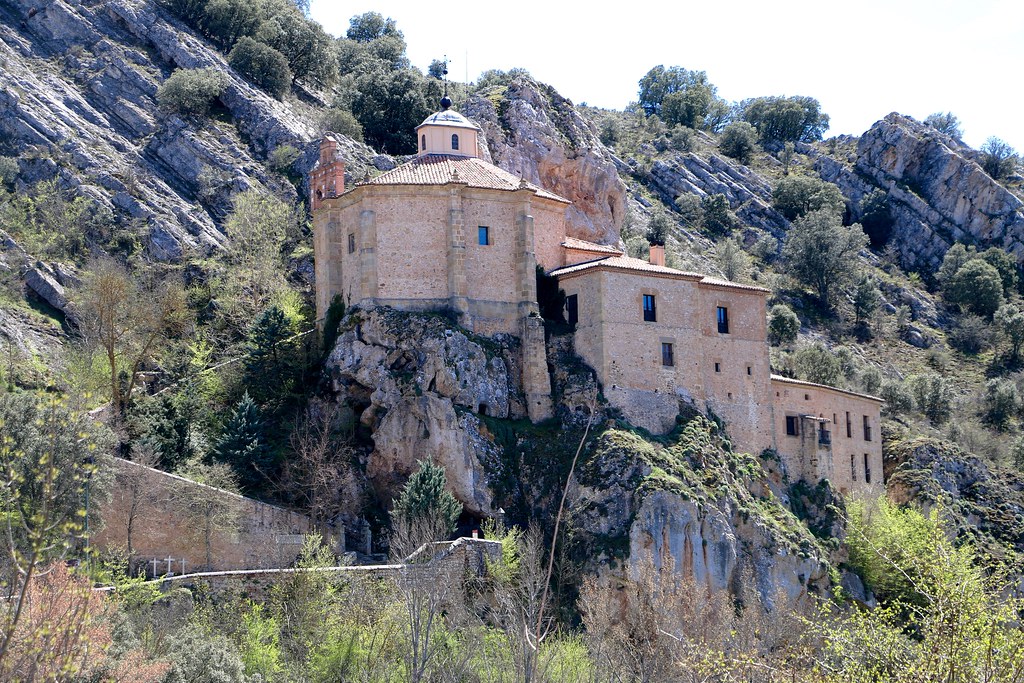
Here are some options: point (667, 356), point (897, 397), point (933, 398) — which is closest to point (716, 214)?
point (897, 397)

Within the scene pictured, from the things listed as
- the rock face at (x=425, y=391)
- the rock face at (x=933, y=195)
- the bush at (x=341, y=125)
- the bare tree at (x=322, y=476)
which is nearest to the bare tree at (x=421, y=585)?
the bare tree at (x=322, y=476)

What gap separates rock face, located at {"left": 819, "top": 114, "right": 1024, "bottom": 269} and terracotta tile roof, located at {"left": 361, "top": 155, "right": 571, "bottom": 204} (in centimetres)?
5136

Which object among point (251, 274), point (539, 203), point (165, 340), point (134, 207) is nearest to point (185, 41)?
point (134, 207)

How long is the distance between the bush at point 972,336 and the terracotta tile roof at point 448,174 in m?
43.4

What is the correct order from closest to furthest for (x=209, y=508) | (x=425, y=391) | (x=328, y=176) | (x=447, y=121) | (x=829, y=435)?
(x=209, y=508), (x=425, y=391), (x=829, y=435), (x=447, y=121), (x=328, y=176)

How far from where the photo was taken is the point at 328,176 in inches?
2537

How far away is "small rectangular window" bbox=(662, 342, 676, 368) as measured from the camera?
5847 centimetres

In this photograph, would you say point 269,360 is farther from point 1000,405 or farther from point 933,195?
point 933,195

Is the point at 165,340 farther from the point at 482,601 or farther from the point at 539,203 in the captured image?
the point at 482,601

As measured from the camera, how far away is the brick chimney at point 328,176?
63.4 m

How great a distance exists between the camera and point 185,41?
3479 inches

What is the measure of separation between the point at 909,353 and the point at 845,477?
106ft

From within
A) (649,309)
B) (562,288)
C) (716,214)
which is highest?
(716,214)

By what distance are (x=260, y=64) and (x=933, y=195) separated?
1972 inches
